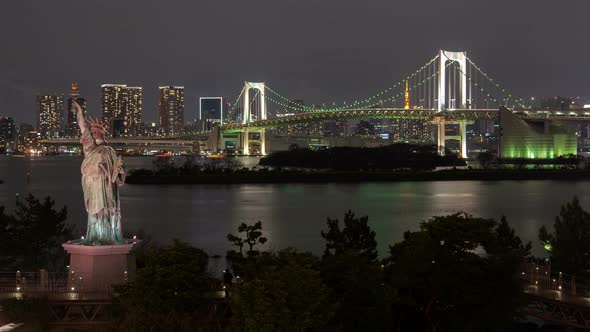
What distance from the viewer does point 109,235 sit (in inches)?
204

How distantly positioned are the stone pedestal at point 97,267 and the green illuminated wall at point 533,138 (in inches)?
1116

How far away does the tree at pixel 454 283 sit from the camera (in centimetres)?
535

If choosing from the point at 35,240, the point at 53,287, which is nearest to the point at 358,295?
the point at 53,287

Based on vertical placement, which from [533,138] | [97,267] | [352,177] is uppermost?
[533,138]

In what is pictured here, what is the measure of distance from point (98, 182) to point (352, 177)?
80.8 feet

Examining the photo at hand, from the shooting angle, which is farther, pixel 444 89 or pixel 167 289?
pixel 444 89

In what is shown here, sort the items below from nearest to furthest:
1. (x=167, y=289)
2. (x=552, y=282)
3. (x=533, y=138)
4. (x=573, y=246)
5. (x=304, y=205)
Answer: (x=167, y=289), (x=552, y=282), (x=573, y=246), (x=304, y=205), (x=533, y=138)

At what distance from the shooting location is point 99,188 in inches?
203

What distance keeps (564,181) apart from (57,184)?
18.6m

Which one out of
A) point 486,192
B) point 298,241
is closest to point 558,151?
point 486,192

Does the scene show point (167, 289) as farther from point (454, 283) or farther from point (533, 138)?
point (533, 138)

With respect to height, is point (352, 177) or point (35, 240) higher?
point (352, 177)

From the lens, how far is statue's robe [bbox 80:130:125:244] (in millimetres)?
5145

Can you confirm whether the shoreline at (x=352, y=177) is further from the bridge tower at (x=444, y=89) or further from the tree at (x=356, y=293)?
the tree at (x=356, y=293)
